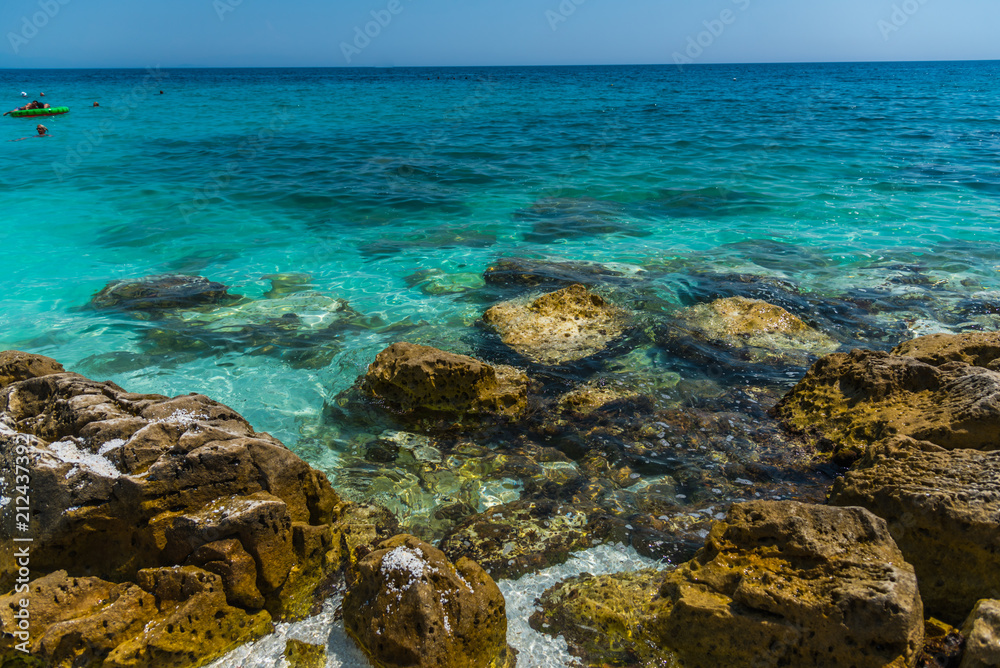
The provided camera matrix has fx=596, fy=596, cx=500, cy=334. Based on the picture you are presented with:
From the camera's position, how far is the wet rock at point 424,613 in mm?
3561

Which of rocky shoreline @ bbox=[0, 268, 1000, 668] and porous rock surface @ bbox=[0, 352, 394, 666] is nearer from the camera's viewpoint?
rocky shoreline @ bbox=[0, 268, 1000, 668]

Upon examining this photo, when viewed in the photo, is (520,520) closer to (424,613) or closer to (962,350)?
(424,613)

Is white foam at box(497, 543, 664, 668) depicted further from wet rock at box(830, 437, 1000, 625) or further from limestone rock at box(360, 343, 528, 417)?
limestone rock at box(360, 343, 528, 417)

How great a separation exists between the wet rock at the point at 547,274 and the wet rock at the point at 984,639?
296 inches

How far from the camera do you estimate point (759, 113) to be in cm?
3891

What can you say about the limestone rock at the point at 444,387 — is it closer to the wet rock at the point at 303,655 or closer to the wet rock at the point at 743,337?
the wet rock at the point at 743,337

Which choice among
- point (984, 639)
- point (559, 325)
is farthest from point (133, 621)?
point (559, 325)

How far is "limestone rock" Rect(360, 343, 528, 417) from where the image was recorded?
638cm

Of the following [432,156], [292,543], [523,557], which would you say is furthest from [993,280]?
[432,156]

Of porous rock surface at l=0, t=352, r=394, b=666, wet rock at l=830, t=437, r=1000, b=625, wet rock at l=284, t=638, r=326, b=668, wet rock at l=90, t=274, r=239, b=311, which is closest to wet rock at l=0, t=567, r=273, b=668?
porous rock surface at l=0, t=352, r=394, b=666

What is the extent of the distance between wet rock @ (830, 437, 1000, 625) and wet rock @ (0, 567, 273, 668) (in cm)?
436

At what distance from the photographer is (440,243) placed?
13.7 m

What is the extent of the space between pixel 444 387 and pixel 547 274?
16.6 ft

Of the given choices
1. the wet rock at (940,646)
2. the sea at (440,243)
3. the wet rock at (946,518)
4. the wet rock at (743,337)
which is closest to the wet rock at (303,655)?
the sea at (440,243)
